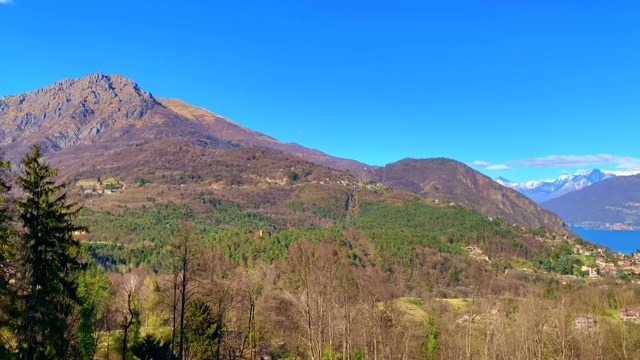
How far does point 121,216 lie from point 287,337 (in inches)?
4816

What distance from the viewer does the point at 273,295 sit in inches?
2138

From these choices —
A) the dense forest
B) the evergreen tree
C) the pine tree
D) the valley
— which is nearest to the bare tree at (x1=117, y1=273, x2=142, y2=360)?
the valley

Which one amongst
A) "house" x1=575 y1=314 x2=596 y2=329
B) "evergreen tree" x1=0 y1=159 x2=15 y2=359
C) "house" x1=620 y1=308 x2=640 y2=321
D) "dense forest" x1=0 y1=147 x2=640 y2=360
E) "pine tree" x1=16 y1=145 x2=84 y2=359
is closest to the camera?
"evergreen tree" x1=0 y1=159 x2=15 y2=359

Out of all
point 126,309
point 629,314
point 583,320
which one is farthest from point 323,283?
point 629,314

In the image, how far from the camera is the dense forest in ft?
61.4

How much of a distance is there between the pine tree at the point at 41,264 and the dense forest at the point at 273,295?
6 cm

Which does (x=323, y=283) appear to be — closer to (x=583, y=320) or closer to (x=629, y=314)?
(x=583, y=320)

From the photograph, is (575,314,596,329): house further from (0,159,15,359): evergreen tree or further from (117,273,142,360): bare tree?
(0,159,15,359): evergreen tree

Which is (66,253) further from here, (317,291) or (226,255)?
(226,255)

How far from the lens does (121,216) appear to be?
502 feet

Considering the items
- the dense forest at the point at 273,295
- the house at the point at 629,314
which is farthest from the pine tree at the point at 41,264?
the house at the point at 629,314

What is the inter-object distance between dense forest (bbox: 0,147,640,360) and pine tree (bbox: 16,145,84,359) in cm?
6

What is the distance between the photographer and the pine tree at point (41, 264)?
706 inches

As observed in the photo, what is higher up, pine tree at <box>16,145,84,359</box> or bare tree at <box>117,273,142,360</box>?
pine tree at <box>16,145,84,359</box>
